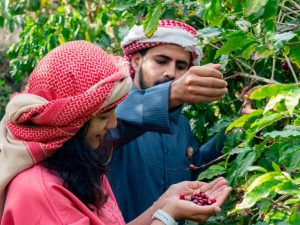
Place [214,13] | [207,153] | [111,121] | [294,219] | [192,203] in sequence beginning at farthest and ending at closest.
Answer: [207,153] < [192,203] < [214,13] < [111,121] < [294,219]

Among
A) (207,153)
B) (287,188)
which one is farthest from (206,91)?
(207,153)

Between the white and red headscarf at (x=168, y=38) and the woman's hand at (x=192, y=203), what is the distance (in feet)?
2.56

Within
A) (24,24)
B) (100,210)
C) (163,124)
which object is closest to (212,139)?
(163,124)

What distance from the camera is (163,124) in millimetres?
2643

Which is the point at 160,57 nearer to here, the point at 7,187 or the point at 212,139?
the point at 212,139

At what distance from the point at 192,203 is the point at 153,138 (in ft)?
2.45

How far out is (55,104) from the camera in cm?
218

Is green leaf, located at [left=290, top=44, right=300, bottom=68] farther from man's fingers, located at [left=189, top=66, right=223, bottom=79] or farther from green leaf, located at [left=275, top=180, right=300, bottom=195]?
green leaf, located at [left=275, top=180, right=300, bottom=195]

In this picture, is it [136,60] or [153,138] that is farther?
[136,60]

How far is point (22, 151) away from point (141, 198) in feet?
3.38

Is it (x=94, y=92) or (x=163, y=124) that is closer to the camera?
(x=94, y=92)

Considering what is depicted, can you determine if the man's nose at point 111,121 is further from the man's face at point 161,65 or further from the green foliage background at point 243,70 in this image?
the man's face at point 161,65

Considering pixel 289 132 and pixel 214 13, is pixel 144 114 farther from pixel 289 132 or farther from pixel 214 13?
pixel 289 132

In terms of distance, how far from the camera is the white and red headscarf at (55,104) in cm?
219
